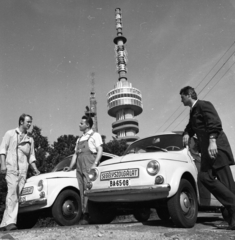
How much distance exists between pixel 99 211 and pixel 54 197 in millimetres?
825

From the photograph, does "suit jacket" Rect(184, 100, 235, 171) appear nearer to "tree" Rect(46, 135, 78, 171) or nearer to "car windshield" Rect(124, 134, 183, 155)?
"car windshield" Rect(124, 134, 183, 155)

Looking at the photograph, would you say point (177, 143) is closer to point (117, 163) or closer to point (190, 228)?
point (117, 163)

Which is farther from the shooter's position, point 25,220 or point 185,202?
point 25,220

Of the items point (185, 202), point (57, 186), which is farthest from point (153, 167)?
point (57, 186)

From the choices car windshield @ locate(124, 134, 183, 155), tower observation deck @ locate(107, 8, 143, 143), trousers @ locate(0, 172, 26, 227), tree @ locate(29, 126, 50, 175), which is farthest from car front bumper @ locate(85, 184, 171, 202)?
tower observation deck @ locate(107, 8, 143, 143)

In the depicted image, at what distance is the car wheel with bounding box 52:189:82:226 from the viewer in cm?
536

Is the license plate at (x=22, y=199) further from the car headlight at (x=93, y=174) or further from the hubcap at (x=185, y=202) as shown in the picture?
the hubcap at (x=185, y=202)

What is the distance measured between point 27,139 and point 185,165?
9.60 ft

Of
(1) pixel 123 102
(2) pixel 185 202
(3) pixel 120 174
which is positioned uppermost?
(1) pixel 123 102

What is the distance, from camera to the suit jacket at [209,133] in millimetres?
4219

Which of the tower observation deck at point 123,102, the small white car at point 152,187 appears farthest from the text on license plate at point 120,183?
the tower observation deck at point 123,102

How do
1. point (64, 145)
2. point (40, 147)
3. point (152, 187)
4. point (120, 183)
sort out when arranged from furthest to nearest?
point (64, 145)
point (40, 147)
point (120, 183)
point (152, 187)

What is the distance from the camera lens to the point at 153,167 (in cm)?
448

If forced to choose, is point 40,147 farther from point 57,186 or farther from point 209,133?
point 209,133
